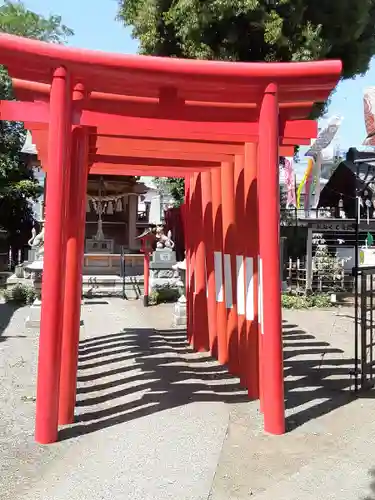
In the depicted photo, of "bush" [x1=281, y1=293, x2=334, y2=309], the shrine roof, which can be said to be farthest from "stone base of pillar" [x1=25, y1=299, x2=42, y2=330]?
"bush" [x1=281, y1=293, x2=334, y2=309]

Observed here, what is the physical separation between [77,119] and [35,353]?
14.6 feet

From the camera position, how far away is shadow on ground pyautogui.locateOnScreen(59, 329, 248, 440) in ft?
16.9

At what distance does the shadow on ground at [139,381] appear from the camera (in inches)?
203

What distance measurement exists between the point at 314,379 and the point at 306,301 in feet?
26.1

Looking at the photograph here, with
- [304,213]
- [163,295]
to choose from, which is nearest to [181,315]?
[163,295]

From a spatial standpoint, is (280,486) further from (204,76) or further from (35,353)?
(35,353)

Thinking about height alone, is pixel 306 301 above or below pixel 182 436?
above

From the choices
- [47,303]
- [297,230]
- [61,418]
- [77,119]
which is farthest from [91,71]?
[297,230]

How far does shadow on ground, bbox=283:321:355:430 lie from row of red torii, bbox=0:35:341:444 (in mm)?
522

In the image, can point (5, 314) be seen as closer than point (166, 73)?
No

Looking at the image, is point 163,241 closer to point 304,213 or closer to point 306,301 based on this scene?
point 306,301

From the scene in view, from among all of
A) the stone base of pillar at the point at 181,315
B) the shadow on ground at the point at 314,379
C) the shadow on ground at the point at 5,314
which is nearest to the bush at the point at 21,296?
the shadow on ground at the point at 5,314

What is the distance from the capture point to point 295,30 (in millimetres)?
13531

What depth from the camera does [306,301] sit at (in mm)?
14367
